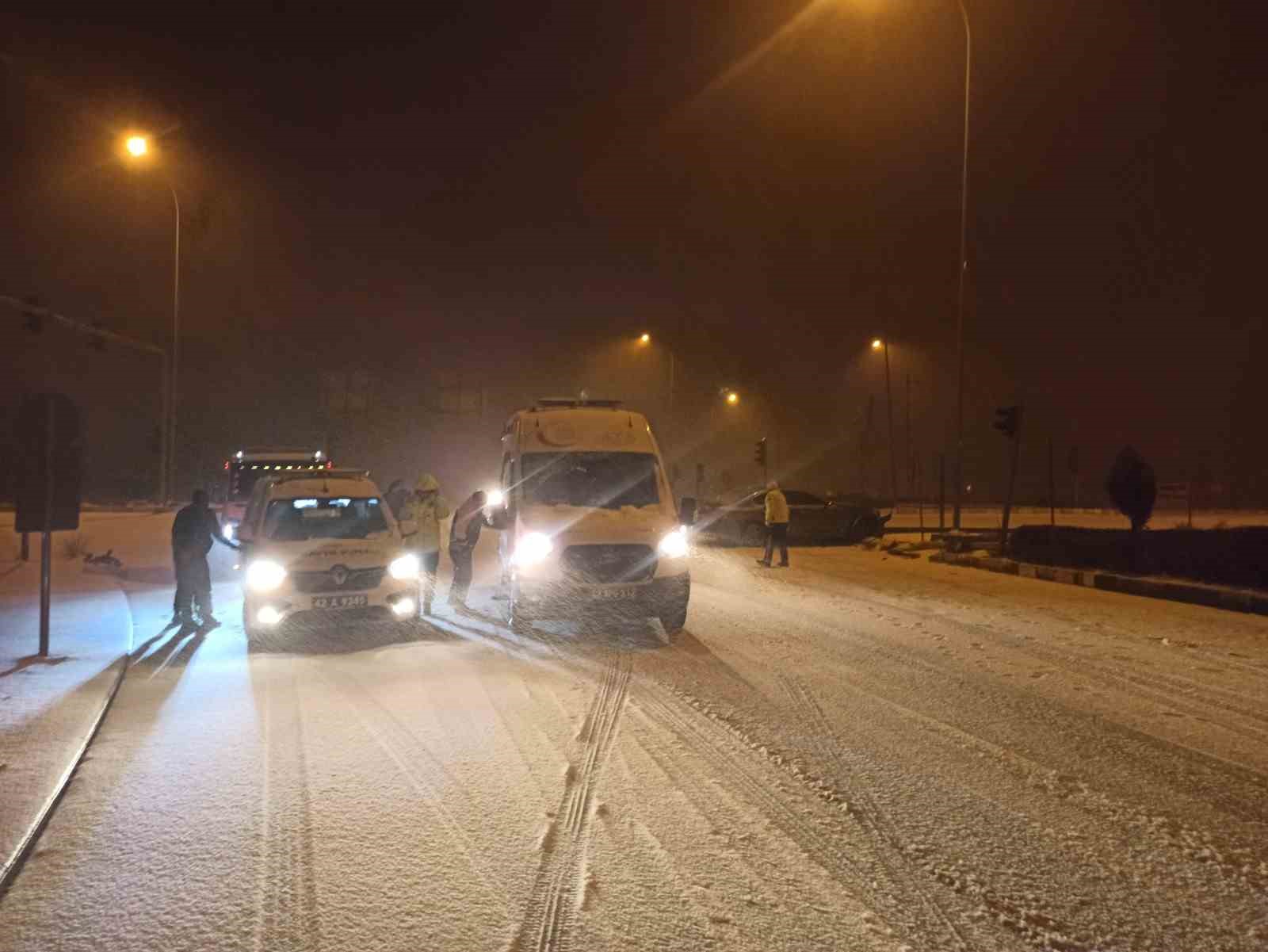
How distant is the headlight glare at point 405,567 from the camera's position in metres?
10.9

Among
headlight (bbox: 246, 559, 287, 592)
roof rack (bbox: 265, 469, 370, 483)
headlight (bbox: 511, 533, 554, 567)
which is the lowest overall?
headlight (bbox: 246, 559, 287, 592)

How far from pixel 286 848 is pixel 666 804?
1.95 meters

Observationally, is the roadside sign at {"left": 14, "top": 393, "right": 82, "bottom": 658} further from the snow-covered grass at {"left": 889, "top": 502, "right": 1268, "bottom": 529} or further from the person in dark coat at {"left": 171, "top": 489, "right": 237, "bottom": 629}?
the snow-covered grass at {"left": 889, "top": 502, "right": 1268, "bottom": 529}

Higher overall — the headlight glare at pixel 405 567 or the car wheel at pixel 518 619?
the headlight glare at pixel 405 567

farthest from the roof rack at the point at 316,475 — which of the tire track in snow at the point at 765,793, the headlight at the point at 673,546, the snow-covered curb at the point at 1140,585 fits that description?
the snow-covered curb at the point at 1140,585

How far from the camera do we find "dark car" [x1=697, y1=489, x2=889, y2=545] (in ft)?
83.2

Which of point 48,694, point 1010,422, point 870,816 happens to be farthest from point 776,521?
point 870,816

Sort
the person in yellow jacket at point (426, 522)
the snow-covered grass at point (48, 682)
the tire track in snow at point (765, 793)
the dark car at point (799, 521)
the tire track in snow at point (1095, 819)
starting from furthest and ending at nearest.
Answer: the dark car at point (799, 521) < the person in yellow jacket at point (426, 522) < the snow-covered grass at point (48, 682) < the tire track in snow at point (765, 793) < the tire track in snow at point (1095, 819)

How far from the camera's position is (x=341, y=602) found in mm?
10555

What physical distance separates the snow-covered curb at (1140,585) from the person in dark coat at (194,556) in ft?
42.1

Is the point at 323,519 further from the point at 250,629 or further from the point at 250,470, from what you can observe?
the point at 250,470

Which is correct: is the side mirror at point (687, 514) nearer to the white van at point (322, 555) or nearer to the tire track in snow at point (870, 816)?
the white van at point (322, 555)

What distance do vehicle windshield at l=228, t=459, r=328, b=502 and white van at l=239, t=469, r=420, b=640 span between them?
9927 millimetres

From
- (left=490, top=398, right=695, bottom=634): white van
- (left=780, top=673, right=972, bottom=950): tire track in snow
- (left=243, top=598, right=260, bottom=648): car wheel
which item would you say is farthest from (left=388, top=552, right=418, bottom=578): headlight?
(left=780, top=673, right=972, bottom=950): tire track in snow
